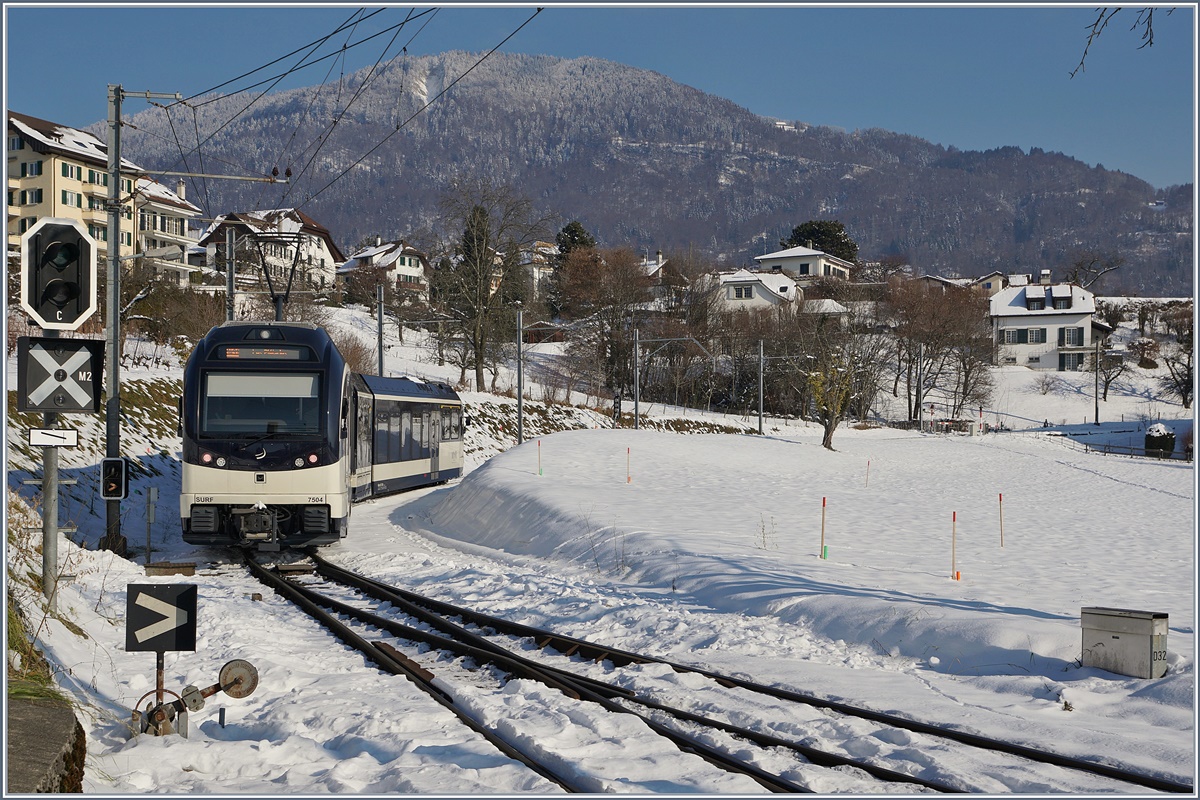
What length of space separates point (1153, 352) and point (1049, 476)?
195ft

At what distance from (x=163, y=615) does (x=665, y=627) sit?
6.14 meters

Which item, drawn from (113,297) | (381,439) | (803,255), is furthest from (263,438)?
(803,255)

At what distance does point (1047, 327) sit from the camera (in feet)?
353

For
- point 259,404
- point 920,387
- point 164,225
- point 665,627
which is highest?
point 164,225

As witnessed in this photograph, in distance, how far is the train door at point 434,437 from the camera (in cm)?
3126

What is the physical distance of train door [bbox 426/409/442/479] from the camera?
103 ft

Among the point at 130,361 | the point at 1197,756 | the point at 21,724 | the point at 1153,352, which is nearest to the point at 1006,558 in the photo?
the point at 1197,756

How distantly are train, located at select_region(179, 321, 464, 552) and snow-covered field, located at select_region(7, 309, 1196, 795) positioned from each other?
3.78 feet

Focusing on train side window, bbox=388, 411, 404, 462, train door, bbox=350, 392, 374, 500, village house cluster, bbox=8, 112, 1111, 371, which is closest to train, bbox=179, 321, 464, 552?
train door, bbox=350, 392, 374, 500

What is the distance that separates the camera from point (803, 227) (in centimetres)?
13538

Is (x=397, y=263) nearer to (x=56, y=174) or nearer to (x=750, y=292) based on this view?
(x=750, y=292)

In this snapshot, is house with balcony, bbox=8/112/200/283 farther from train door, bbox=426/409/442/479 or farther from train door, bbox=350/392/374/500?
train door, bbox=350/392/374/500

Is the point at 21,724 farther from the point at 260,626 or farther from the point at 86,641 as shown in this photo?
the point at 260,626

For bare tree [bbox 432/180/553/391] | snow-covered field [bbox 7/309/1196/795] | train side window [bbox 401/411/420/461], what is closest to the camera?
snow-covered field [bbox 7/309/1196/795]
